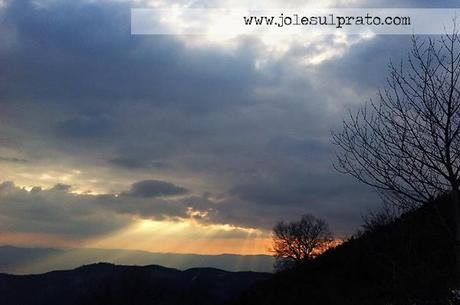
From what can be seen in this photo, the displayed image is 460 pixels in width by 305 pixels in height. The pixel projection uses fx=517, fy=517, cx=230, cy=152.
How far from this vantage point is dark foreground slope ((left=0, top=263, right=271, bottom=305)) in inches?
2509

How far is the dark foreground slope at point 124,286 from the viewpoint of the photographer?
209 feet

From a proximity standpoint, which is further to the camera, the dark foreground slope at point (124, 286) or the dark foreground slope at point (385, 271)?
the dark foreground slope at point (124, 286)

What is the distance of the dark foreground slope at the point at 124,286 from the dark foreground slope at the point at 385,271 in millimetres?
11060

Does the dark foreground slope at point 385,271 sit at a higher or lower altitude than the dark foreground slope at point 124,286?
higher

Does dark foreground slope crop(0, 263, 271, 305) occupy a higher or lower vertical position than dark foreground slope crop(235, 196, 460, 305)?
lower

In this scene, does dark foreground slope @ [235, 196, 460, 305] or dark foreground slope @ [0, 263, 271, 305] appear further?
dark foreground slope @ [0, 263, 271, 305]

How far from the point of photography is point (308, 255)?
203 feet

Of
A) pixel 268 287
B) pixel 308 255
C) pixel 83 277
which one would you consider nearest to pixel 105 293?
pixel 308 255

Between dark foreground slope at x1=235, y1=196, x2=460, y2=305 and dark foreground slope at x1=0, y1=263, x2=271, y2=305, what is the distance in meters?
11.1

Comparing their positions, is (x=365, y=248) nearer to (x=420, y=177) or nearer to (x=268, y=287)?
(x=268, y=287)

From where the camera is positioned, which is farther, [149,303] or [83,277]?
[83,277]

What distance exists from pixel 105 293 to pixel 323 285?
42824 mm

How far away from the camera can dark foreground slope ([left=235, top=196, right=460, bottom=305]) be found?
39.2ft

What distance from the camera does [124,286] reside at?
64750 mm
